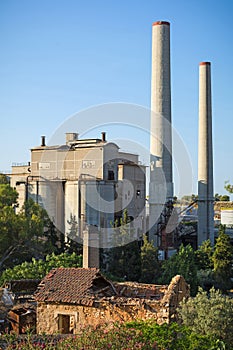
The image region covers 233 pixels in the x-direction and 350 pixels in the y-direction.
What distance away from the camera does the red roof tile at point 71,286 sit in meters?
15.4

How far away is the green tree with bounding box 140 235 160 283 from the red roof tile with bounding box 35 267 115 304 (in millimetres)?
12447

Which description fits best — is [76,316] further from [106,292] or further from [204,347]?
[204,347]

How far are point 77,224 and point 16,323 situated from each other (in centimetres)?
1675

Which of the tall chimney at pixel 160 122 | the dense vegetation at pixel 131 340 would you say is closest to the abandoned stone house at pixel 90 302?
the dense vegetation at pixel 131 340

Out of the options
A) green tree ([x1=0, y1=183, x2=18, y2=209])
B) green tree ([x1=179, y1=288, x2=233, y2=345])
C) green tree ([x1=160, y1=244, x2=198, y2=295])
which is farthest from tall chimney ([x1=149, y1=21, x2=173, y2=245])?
green tree ([x1=179, y1=288, x2=233, y2=345])

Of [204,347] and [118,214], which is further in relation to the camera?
[118,214]

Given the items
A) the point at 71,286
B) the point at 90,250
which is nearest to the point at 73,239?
the point at 90,250

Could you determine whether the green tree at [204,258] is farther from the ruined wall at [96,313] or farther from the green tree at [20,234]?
the ruined wall at [96,313]

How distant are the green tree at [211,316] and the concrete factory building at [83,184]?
18872 millimetres

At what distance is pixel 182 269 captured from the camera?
27.9 meters

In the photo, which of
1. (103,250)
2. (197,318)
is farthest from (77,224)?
(197,318)

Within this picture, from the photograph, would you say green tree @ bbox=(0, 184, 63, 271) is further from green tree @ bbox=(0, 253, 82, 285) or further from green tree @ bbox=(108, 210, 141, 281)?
green tree @ bbox=(0, 253, 82, 285)

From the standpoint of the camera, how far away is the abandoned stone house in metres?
14.2

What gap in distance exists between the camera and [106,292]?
16562 millimetres
